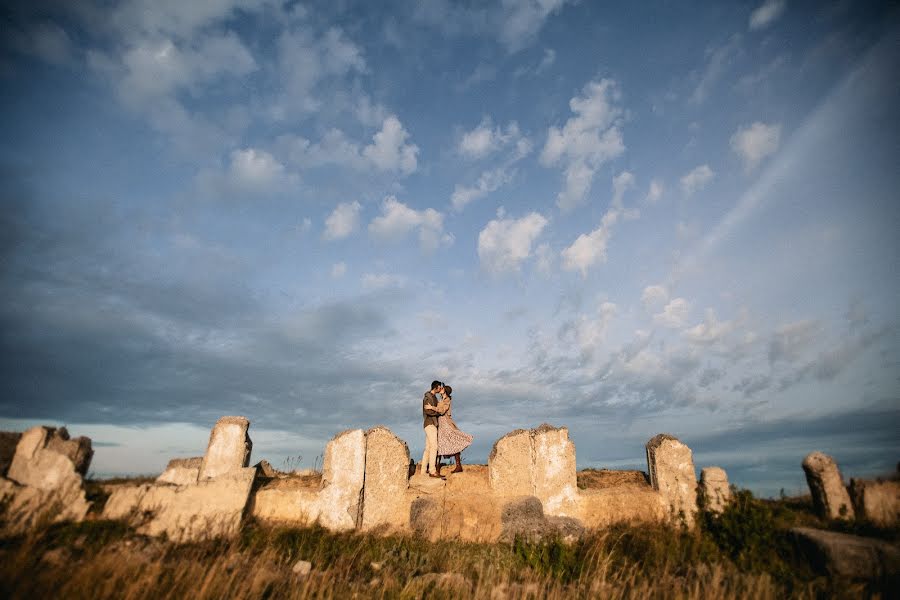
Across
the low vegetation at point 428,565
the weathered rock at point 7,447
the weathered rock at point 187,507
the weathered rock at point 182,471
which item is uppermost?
the weathered rock at point 7,447

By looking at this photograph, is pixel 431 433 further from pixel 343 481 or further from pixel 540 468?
pixel 540 468

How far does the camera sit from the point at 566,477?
8.23 m

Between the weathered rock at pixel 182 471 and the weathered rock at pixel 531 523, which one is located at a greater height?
the weathered rock at pixel 182 471

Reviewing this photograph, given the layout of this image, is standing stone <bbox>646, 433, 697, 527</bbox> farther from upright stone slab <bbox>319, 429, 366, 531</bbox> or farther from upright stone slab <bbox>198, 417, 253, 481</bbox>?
upright stone slab <bbox>198, 417, 253, 481</bbox>

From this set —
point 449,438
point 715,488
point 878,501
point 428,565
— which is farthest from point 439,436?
point 878,501

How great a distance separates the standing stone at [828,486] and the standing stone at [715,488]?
1555 millimetres

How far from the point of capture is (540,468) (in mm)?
8305

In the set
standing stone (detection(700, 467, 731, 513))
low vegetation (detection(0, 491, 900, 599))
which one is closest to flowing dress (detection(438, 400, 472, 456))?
low vegetation (detection(0, 491, 900, 599))

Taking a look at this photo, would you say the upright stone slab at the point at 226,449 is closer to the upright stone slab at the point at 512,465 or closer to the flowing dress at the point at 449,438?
the flowing dress at the point at 449,438

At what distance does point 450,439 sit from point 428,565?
2.80m

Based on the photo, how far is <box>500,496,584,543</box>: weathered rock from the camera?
7633 mm

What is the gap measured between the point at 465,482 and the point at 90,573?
5.81 meters

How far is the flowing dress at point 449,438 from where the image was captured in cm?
894

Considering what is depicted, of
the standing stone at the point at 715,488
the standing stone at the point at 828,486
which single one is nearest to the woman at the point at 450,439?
the standing stone at the point at 715,488
